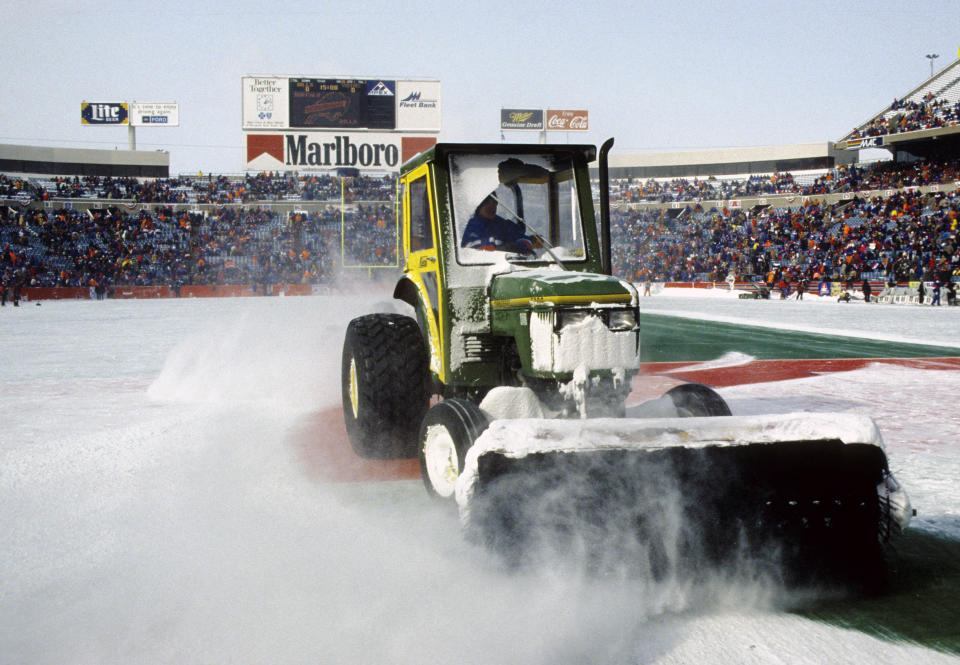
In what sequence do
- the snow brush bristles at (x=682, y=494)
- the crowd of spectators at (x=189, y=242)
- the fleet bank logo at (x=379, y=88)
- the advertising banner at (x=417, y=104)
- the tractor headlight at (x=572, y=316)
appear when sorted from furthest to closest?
the crowd of spectators at (x=189, y=242)
the advertising banner at (x=417, y=104)
the fleet bank logo at (x=379, y=88)
the tractor headlight at (x=572, y=316)
the snow brush bristles at (x=682, y=494)

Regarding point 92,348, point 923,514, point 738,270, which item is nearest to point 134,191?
point 738,270

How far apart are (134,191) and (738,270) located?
38.6 meters

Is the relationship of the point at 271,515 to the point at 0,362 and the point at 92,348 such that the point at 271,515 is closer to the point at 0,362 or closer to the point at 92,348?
the point at 0,362

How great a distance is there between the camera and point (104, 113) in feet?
216

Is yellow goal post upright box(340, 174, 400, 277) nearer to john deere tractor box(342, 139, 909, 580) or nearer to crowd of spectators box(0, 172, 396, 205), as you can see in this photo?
john deere tractor box(342, 139, 909, 580)

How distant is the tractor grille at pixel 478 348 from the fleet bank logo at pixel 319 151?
3015 centimetres

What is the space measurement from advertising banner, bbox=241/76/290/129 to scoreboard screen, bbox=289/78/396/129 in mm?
348

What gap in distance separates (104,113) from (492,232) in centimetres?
7048

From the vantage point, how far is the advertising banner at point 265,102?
33344mm

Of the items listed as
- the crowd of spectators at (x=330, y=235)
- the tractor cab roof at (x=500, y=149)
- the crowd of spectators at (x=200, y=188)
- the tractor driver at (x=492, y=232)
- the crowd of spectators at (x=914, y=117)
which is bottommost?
the tractor driver at (x=492, y=232)

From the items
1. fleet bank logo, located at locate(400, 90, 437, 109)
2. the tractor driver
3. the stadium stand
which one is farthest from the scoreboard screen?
the tractor driver

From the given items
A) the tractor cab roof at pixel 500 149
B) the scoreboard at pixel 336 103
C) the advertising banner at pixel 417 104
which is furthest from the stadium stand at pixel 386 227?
the tractor cab roof at pixel 500 149

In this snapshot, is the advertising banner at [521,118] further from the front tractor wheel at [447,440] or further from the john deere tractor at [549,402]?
the front tractor wheel at [447,440]

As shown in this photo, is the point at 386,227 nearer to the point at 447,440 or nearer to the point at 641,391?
the point at 641,391
